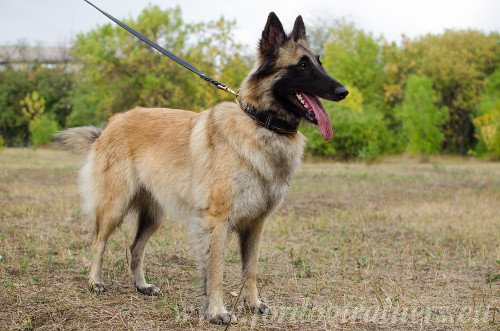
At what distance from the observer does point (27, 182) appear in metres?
14.2

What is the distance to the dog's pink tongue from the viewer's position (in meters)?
4.36

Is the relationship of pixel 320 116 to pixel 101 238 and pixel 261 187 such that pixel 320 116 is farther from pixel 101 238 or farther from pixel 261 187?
pixel 101 238

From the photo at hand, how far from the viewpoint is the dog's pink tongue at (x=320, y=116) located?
4.36m

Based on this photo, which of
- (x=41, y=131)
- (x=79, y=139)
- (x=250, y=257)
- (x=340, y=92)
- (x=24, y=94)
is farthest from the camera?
(x=24, y=94)

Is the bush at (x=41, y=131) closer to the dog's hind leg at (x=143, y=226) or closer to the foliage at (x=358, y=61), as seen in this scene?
the foliage at (x=358, y=61)

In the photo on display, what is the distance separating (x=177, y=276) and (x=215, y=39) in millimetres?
25572

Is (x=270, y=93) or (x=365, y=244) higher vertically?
(x=270, y=93)

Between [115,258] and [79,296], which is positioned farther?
[115,258]

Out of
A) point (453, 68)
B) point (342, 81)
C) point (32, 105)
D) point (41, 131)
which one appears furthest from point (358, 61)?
point (32, 105)

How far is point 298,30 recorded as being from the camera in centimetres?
Answer: 457

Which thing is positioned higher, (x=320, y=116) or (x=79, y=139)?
(x=320, y=116)

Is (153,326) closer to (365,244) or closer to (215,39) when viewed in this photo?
(365,244)

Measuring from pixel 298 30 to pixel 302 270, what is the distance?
265cm

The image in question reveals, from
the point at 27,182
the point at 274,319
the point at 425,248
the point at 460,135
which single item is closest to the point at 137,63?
the point at 27,182
